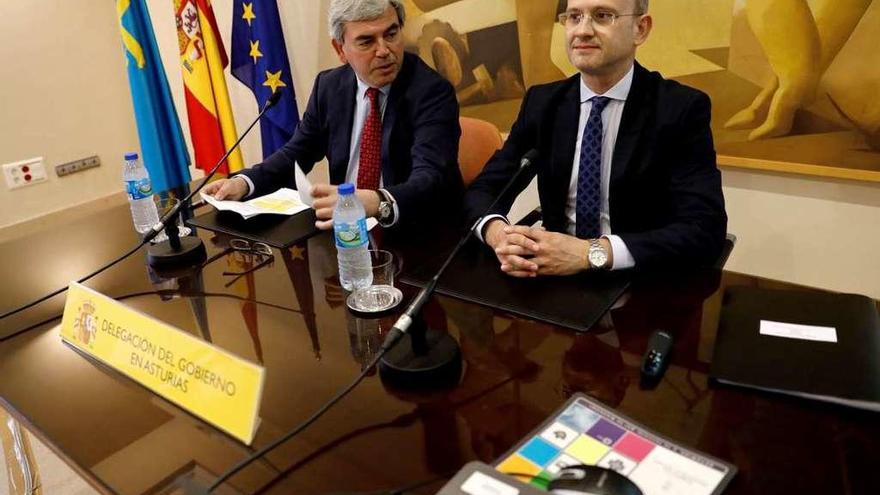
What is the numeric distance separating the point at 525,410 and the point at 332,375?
301 millimetres

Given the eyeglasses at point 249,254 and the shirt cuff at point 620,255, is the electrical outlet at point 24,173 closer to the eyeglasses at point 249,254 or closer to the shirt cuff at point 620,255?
the eyeglasses at point 249,254

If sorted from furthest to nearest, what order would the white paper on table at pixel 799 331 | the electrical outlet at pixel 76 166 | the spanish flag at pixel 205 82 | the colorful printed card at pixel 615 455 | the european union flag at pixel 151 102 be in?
the electrical outlet at pixel 76 166, the spanish flag at pixel 205 82, the european union flag at pixel 151 102, the white paper on table at pixel 799 331, the colorful printed card at pixel 615 455

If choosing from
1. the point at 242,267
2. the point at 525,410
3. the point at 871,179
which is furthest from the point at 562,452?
the point at 871,179

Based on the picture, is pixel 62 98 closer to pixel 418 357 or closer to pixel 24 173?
pixel 24 173

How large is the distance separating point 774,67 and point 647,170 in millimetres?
960

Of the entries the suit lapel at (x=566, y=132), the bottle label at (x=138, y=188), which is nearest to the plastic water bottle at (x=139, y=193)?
the bottle label at (x=138, y=188)

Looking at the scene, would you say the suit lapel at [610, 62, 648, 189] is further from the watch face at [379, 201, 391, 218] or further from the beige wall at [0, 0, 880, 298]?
the beige wall at [0, 0, 880, 298]

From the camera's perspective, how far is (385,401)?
909 millimetres

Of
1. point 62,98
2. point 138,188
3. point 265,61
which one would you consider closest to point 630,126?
point 138,188

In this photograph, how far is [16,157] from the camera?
3.21m

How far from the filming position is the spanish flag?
2998 millimetres

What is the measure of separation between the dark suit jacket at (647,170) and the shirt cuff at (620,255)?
0.04ft

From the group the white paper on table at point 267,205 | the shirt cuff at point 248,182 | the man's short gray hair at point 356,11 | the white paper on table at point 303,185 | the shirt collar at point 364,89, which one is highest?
the man's short gray hair at point 356,11

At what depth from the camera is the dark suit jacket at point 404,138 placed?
168cm
